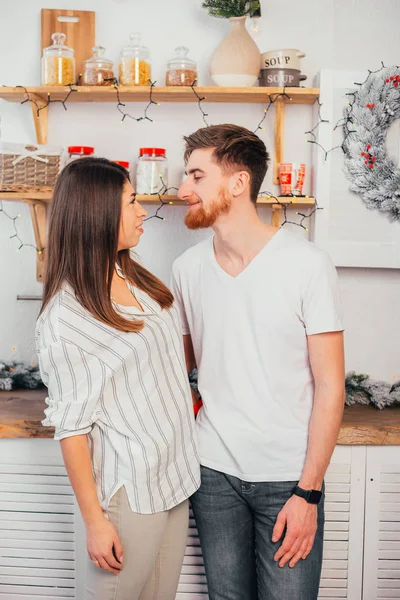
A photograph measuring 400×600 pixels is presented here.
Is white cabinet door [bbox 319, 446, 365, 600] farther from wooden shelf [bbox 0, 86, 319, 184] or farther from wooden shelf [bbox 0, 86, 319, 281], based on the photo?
wooden shelf [bbox 0, 86, 319, 184]

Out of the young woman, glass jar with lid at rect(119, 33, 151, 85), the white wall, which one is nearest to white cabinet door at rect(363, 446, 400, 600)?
the white wall

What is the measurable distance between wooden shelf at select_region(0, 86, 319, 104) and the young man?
53 cm

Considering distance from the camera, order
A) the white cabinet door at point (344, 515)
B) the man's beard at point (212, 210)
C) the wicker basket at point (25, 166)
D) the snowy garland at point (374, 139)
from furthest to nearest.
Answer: the snowy garland at point (374, 139), the wicker basket at point (25, 166), the white cabinet door at point (344, 515), the man's beard at point (212, 210)

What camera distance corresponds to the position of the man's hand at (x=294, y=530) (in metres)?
1.55

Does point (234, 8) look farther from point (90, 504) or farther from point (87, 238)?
point (90, 504)

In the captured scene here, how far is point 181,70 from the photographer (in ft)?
7.25

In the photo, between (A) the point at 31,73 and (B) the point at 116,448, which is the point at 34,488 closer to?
(B) the point at 116,448

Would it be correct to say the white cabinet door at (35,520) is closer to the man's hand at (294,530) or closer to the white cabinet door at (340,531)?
the white cabinet door at (340,531)

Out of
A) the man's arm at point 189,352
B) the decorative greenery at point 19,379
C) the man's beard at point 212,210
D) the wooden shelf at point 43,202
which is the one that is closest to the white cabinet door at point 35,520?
the decorative greenery at point 19,379

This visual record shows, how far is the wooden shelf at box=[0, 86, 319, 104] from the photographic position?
2186mm

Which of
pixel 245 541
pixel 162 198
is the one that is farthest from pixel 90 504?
pixel 162 198

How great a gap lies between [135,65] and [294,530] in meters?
1.50

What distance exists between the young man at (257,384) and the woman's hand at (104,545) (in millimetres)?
326

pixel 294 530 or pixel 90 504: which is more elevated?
pixel 90 504
